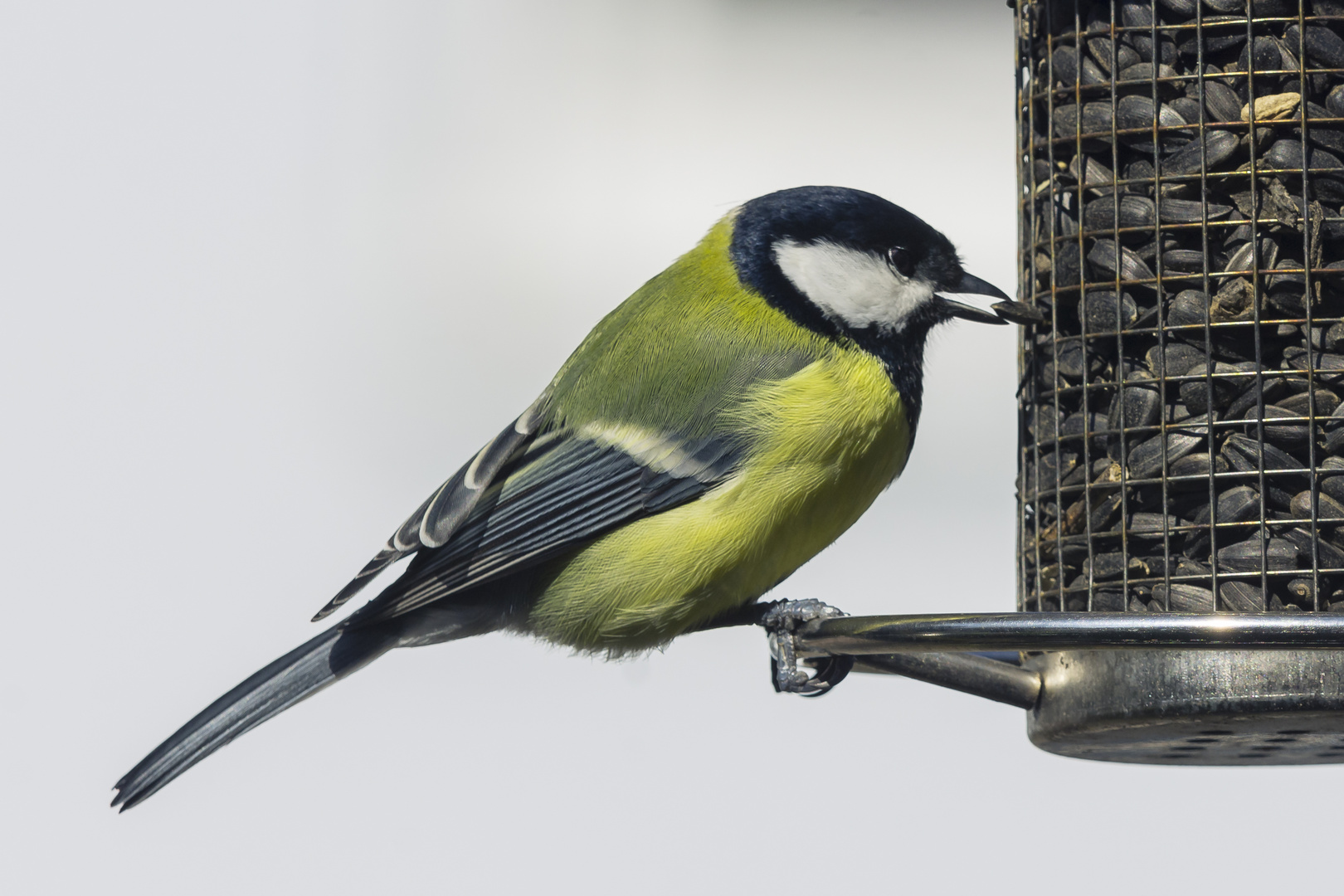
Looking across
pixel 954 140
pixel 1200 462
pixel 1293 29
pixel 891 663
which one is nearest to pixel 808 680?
pixel 891 663

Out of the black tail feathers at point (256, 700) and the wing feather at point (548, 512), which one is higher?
the wing feather at point (548, 512)

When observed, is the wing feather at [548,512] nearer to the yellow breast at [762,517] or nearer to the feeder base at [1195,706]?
the yellow breast at [762,517]

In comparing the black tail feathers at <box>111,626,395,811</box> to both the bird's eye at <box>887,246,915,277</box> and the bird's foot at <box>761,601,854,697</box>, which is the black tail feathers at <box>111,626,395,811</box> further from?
the bird's eye at <box>887,246,915,277</box>

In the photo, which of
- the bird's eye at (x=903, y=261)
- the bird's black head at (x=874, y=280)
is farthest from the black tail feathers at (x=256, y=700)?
the bird's eye at (x=903, y=261)

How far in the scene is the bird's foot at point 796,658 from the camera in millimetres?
2602

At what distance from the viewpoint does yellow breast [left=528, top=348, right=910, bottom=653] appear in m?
2.73

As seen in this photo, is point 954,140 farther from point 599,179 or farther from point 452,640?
point 452,640

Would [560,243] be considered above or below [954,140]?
below

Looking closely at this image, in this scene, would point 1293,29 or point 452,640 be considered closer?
point 1293,29

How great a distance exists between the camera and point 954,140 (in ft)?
20.1

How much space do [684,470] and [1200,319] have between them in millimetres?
954

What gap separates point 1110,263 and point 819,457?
63cm

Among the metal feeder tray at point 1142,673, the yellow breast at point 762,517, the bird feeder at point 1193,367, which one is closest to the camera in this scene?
the metal feeder tray at point 1142,673

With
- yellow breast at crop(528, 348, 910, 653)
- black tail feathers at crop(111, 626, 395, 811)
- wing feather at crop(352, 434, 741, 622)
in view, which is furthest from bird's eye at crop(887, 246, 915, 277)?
black tail feathers at crop(111, 626, 395, 811)
